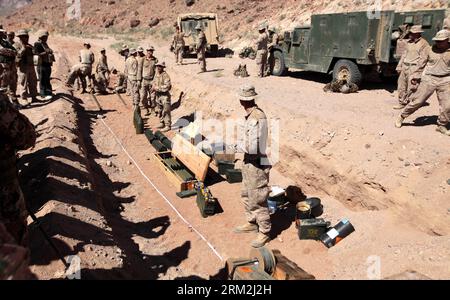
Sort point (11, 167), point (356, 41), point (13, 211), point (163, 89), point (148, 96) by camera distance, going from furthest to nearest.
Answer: point (148, 96), point (163, 89), point (356, 41), point (11, 167), point (13, 211)

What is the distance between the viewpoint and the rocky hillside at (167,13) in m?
21.1

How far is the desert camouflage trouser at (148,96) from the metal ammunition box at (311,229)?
7.74m

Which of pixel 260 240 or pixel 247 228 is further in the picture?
pixel 247 228

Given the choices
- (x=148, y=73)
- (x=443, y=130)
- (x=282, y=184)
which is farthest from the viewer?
(x=148, y=73)

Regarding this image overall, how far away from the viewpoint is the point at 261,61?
48.1ft

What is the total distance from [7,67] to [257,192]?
8026 millimetres

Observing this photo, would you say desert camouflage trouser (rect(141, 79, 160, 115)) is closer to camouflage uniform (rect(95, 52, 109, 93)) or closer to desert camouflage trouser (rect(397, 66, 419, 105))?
camouflage uniform (rect(95, 52, 109, 93))

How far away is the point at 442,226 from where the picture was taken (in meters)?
5.70

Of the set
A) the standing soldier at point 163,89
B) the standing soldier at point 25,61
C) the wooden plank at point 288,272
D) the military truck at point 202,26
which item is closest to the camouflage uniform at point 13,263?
the wooden plank at point 288,272

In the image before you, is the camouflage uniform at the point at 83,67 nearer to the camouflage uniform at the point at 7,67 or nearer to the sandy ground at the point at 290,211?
the camouflage uniform at the point at 7,67

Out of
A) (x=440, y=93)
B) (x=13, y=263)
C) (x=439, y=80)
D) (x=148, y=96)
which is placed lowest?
(x=148, y=96)

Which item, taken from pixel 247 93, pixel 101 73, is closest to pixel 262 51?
pixel 101 73

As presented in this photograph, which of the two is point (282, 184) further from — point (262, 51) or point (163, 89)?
point (262, 51)
